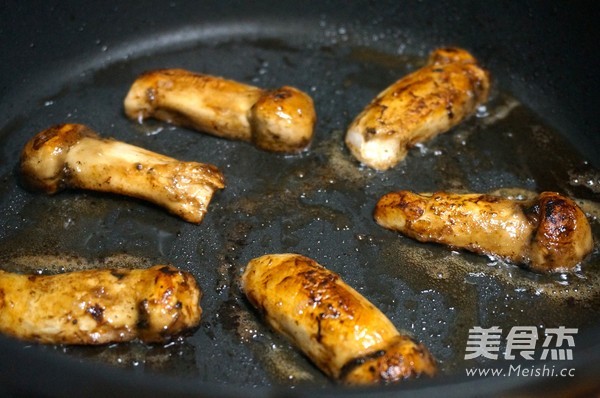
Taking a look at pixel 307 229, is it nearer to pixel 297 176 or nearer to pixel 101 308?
pixel 297 176

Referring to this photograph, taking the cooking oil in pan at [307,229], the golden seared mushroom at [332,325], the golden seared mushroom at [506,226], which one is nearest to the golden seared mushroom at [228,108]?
the cooking oil in pan at [307,229]

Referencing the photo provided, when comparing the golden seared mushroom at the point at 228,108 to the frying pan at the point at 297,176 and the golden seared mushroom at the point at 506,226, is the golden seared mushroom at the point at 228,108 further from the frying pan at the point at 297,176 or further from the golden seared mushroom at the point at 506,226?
the golden seared mushroom at the point at 506,226

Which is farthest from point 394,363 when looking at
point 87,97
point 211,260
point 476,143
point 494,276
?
point 87,97

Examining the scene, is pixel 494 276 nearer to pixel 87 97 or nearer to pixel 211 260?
pixel 211 260

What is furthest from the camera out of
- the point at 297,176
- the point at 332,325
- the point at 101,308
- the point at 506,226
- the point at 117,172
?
the point at 297,176

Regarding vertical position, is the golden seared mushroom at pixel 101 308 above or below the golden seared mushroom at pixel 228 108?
below

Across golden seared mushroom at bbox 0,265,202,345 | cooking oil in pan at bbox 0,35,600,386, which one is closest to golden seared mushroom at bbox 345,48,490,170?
cooking oil in pan at bbox 0,35,600,386

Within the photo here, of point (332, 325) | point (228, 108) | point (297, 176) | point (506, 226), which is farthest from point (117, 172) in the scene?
point (506, 226)
